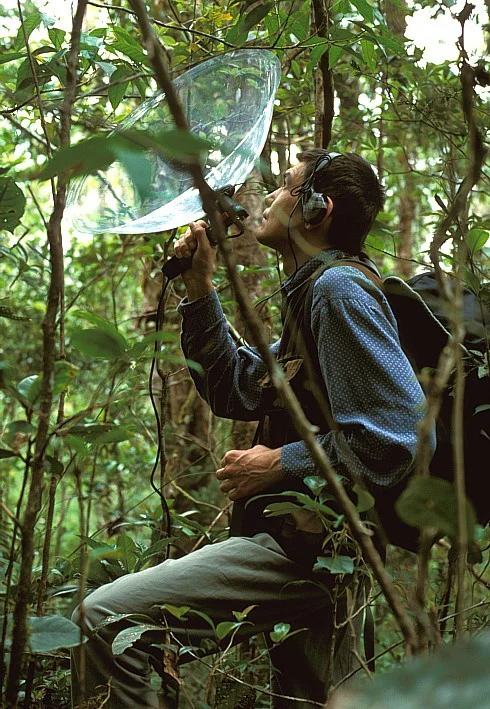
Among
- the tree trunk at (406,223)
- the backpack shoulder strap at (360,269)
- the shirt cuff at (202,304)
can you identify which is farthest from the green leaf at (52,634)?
the tree trunk at (406,223)

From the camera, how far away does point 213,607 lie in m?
1.75

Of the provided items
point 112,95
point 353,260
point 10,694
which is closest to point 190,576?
point 10,694

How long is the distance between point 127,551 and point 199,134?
107cm

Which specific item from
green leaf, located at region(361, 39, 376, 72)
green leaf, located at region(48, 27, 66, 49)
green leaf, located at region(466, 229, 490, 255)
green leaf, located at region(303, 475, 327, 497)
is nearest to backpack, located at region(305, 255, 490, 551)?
green leaf, located at region(466, 229, 490, 255)

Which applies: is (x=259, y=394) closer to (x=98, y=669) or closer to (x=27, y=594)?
(x=98, y=669)

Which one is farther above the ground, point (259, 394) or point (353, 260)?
point (353, 260)

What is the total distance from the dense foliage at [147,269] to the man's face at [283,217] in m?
0.29

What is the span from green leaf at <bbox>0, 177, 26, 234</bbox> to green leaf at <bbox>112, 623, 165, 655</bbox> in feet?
2.83

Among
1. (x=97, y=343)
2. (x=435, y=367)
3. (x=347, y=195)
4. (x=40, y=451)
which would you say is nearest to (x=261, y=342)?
(x=97, y=343)

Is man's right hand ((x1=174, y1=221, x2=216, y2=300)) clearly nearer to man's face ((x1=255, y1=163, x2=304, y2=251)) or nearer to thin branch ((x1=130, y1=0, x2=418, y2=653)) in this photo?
man's face ((x1=255, y1=163, x2=304, y2=251))

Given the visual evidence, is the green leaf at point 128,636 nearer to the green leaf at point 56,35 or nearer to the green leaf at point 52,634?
the green leaf at point 52,634

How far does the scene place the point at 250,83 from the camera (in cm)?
208

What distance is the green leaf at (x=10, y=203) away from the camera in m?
Result: 1.51

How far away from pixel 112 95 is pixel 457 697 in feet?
6.11
